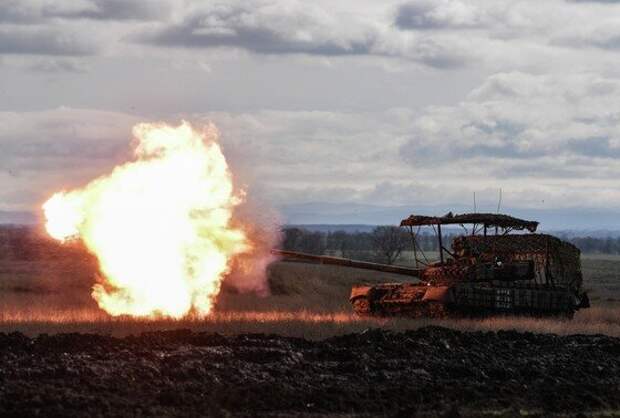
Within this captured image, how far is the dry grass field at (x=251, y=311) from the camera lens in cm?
3247

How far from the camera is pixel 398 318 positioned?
38.8 meters

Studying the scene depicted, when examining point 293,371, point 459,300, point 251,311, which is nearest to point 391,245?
point 251,311

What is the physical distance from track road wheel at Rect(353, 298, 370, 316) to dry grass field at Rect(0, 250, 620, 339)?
0.46 m

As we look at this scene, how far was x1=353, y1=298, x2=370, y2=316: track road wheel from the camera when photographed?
40.4 m

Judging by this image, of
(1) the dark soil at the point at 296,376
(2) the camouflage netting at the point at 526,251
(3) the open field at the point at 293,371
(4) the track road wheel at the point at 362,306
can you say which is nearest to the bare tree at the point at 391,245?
(2) the camouflage netting at the point at 526,251

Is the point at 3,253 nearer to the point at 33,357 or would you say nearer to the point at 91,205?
the point at 91,205

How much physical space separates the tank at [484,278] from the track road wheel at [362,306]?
3cm

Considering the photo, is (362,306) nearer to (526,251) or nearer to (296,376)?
(526,251)

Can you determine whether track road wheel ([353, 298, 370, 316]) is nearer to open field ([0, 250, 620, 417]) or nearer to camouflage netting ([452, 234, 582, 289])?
camouflage netting ([452, 234, 582, 289])

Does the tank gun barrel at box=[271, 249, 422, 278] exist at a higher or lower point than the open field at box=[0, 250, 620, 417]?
higher

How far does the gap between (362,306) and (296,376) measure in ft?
59.8

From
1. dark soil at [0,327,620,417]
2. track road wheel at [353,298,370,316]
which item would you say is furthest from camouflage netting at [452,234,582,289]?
dark soil at [0,327,620,417]

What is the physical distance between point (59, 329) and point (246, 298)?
27.6m

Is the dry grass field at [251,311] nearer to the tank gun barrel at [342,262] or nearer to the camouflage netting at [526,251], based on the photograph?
→ the tank gun barrel at [342,262]
